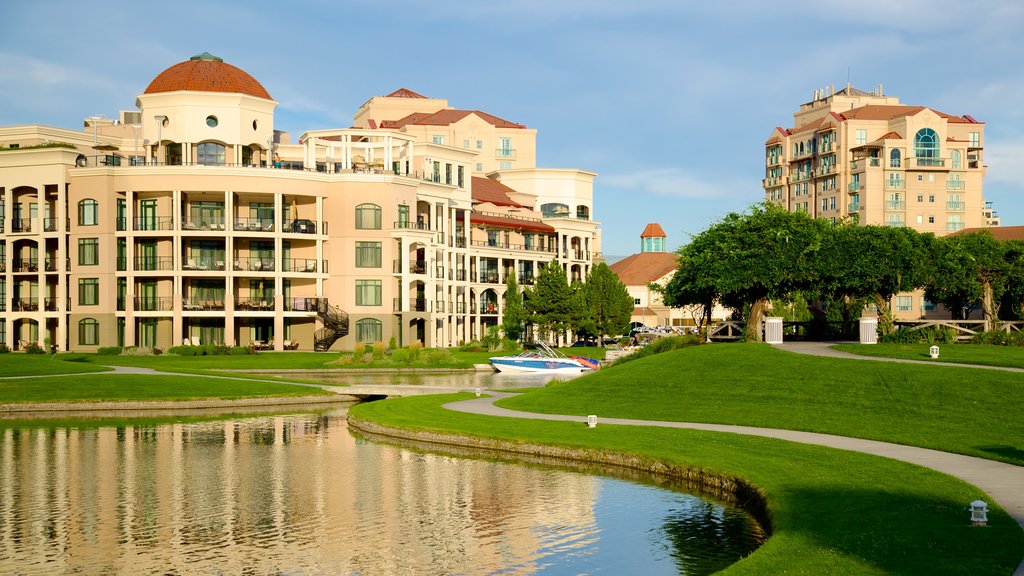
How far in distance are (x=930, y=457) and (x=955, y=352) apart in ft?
55.3

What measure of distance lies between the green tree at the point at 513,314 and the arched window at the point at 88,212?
36.5 metres

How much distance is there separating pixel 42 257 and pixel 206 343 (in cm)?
1507

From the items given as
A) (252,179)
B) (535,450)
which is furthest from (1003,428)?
(252,179)

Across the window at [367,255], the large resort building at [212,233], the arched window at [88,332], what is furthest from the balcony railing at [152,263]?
the window at [367,255]

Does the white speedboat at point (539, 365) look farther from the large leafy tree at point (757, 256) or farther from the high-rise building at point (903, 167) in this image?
the high-rise building at point (903, 167)

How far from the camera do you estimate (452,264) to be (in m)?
104

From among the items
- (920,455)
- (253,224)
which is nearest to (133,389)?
(920,455)

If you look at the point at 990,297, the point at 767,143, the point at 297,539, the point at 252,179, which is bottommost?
the point at 297,539

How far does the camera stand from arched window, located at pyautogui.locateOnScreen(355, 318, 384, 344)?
9000 centimetres

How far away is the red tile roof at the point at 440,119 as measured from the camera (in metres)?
136

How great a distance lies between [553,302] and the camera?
97250mm

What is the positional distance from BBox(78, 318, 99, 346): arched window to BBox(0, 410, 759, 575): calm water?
53272mm

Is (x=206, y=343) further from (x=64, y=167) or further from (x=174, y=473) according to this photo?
(x=174, y=473)

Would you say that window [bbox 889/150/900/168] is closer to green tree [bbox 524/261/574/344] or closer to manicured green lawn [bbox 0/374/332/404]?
green tree [bbox 524/261/574/344]
